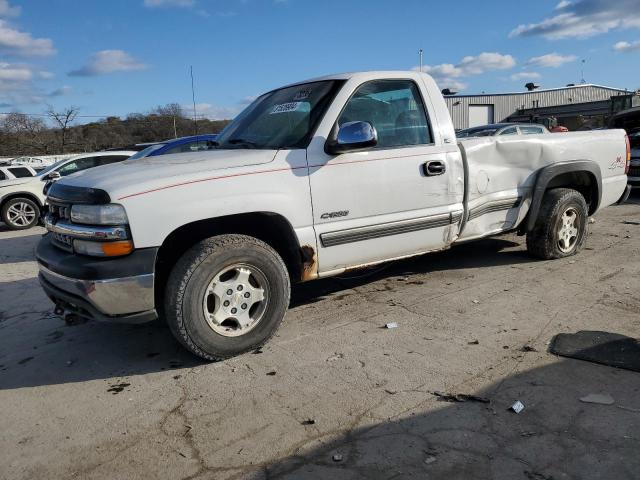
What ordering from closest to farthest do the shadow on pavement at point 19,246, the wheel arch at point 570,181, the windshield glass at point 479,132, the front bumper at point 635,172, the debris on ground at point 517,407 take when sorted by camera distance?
1. the debris on ground at point 517,407
2. the wheel arch at point 570,181
3. the shadow on pavement at point 19,246
4. the front bumper at point 635,172
5. the windshield glass at point 479,132

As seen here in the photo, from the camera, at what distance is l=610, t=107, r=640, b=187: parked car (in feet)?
35.4

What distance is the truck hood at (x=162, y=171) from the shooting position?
11.1 feet

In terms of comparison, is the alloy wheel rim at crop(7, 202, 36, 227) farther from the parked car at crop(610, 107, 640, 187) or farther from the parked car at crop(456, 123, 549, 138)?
the parked car at crop(610, 107, 640, 187)

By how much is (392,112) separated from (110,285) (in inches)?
105

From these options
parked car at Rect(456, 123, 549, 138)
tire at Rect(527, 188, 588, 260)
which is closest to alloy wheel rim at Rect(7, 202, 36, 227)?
tire at Rect(527, 188, 588, 260)

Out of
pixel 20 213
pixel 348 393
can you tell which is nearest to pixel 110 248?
pixel 348 393

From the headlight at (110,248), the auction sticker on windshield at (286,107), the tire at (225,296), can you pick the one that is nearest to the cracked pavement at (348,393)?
the tire at (225,296)

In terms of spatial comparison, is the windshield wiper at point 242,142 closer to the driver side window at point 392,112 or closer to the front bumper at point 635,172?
the driver side window at point 392,112

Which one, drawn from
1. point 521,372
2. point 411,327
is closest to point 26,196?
point 411,327

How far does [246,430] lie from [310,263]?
150cm

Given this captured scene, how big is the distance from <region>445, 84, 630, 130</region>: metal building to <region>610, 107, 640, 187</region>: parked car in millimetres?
27398

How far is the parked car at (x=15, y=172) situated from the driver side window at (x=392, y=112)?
11425mm

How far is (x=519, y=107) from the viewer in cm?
4722

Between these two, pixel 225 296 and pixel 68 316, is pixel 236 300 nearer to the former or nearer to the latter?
pixel 225 296
